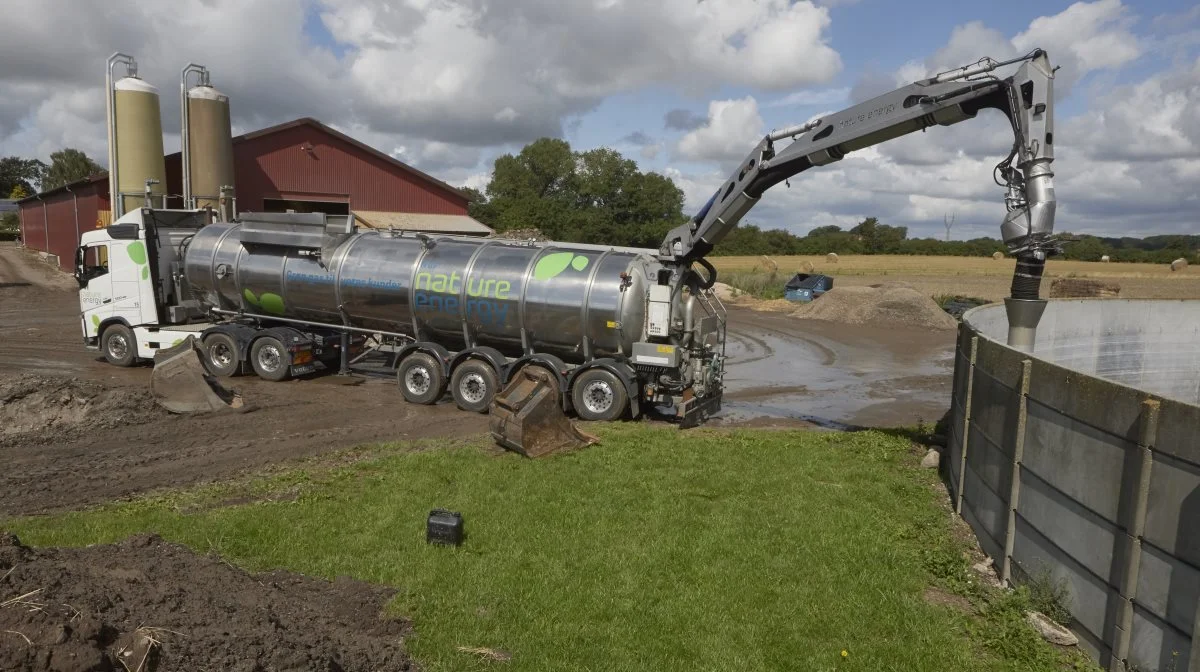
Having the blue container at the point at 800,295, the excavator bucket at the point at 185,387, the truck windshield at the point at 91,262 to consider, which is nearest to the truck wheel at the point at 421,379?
the excavator bucket at the point at 185,387

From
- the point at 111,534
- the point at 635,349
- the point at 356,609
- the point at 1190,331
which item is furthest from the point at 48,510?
the point at 1190,331

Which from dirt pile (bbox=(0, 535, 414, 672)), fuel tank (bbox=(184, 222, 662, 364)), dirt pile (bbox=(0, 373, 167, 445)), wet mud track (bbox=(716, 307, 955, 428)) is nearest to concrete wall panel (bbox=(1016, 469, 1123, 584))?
dirt pile (bbox=(0, 535, 414, 672))

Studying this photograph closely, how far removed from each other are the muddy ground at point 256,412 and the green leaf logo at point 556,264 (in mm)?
2881

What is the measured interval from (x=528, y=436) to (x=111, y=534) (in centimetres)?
524

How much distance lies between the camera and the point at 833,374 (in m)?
22.6

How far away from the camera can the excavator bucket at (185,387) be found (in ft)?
46.0

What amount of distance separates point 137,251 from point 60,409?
7082mm

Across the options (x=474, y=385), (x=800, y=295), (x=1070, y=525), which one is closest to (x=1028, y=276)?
(x=1070, y=525)

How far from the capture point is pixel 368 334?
17172 mm

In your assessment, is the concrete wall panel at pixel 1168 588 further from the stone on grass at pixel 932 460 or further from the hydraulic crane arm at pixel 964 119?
the stone on grass at pixel 932 460

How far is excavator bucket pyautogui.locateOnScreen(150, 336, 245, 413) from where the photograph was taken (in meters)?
14.0

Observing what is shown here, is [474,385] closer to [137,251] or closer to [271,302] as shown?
[271,302]

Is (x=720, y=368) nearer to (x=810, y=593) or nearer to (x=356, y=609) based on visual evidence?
(x=810, y=593)

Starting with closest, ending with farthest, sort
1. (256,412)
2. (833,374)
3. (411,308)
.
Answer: (256,412)
(411,308)
(833,374)
